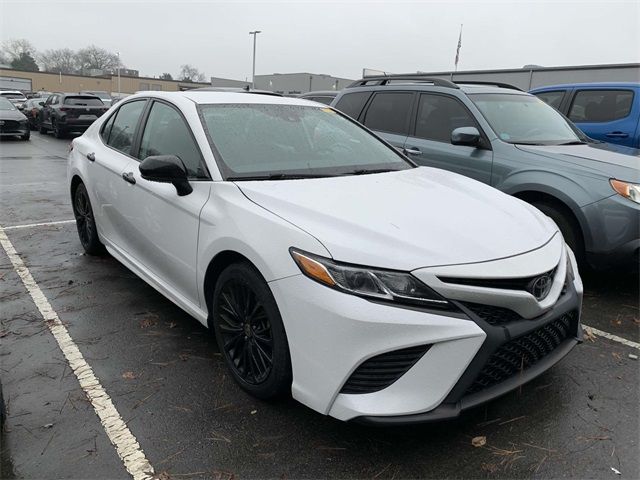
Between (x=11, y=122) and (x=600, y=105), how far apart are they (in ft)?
60.1

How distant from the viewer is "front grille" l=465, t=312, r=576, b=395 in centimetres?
219

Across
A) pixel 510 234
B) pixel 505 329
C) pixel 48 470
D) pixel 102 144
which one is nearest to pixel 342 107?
pixel 102 144

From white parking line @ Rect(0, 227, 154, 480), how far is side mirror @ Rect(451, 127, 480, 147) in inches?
151

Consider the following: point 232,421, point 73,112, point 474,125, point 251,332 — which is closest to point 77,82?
point 73,112

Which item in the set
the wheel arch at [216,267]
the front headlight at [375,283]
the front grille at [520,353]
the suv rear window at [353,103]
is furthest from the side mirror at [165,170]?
the suv rear window at [353,103]

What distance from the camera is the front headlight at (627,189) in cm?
401

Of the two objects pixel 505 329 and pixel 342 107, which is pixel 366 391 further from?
pixel 342 107

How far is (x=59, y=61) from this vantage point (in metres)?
89.4

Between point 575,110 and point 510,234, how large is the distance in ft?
20.1

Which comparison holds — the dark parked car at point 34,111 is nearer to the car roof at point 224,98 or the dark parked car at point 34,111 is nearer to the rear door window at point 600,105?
the car roof at point 224,98

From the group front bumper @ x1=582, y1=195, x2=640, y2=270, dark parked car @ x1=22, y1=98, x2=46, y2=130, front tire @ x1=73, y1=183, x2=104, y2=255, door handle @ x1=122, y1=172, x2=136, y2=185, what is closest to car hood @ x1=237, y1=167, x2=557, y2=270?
door handle @ x1=122, y1=172, x2=136, y2=185

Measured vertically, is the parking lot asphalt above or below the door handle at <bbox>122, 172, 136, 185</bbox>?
below

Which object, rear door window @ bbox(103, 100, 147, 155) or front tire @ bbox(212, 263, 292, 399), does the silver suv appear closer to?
rear door window @ bbox(103, 100, 147, 155)

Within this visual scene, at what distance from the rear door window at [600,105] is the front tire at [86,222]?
6831 mm
